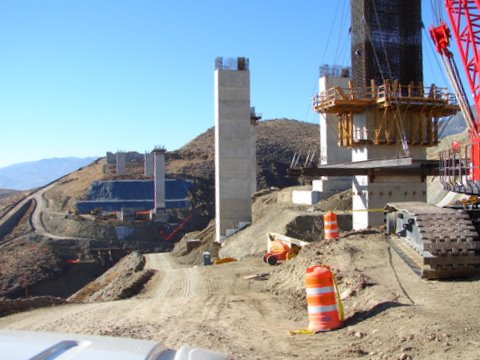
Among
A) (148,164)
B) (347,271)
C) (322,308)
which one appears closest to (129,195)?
(148,164)

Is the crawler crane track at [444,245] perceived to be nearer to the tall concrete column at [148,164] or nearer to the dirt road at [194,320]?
the dirt road at [194,320]

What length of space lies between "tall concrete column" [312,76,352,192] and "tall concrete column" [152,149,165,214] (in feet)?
88.3

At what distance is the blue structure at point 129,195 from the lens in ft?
227

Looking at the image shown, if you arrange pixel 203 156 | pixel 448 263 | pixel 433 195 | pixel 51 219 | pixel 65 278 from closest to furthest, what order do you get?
pixel 448 263, pixel 433 195, pixel 65 278, pixel 51 219, pixel 203 156

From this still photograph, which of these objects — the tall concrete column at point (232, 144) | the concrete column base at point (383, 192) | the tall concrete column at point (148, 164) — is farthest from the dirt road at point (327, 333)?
the tall concrete column at point (148, 164)

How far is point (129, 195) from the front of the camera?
234ft

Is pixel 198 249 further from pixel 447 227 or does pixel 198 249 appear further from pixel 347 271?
pixel 447 227

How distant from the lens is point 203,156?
301 ft

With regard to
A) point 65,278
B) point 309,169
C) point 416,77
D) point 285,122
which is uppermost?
point 285,122

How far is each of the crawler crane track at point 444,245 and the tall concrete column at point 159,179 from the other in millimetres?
51751

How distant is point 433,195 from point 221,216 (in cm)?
1319

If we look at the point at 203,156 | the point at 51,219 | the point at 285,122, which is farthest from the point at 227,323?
the point at 285,122

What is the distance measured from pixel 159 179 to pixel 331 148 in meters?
29.9

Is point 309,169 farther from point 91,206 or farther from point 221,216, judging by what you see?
point 91,206
